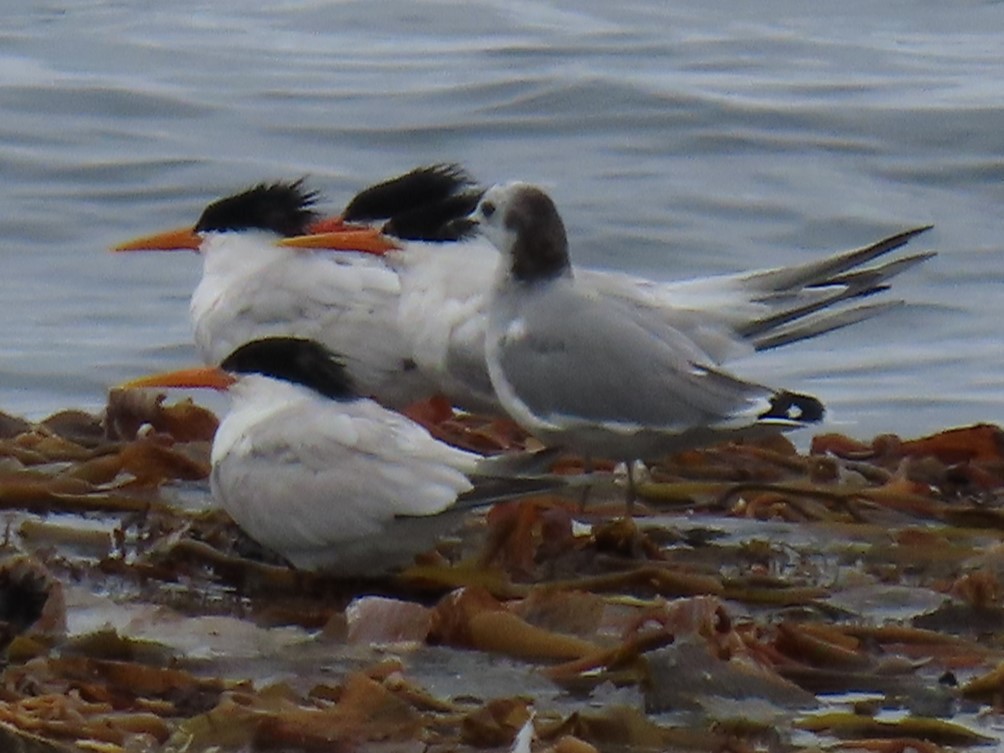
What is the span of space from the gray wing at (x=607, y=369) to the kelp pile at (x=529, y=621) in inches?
8.8

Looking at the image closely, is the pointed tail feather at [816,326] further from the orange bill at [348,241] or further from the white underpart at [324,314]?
the orange bill at [348,241]

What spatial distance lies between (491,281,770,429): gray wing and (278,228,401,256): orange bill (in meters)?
1.14

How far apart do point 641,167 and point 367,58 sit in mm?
3244

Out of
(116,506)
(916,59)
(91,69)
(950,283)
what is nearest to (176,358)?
(950,283)

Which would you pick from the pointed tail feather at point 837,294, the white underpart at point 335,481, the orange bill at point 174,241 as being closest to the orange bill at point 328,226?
the orange bill at point 174,241

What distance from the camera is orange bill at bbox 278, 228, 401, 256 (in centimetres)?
746

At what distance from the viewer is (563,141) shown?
14.8 metres

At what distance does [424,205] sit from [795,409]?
2.19m

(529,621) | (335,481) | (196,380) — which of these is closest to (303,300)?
(196,380)

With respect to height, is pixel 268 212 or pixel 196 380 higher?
pixel 268 212

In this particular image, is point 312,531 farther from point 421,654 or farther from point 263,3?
point 263,3

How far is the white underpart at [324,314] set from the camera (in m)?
7.14

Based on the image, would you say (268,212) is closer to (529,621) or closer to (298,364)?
(298,364)

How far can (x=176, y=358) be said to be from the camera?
1073 cm
